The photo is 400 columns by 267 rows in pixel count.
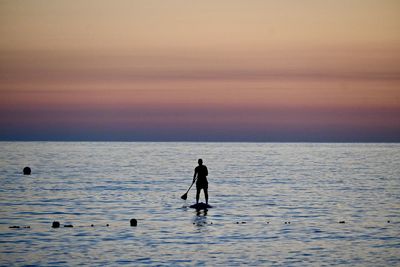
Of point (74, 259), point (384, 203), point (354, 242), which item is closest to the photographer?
point (74, 259)

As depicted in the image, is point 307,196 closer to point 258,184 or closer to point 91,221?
point 258,184

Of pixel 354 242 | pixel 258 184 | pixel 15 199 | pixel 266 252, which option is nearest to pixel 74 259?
pixel 266 252

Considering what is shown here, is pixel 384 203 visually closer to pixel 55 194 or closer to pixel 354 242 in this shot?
pixel 354 242

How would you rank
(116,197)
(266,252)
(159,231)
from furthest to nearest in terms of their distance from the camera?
(116,197)
(159,231)
(266,252)

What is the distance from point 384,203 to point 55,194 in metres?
22.2

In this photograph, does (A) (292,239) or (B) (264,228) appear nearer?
(A) (292,239)

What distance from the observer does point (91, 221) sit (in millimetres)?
31562

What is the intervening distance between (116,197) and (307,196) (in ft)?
43.5

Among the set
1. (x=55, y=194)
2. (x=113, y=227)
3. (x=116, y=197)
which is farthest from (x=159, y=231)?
(x=55, y=194)

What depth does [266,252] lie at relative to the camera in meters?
23.4

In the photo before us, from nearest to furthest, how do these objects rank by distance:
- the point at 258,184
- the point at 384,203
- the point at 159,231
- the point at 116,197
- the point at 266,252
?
the point at 266,252 → the point at 159,231 → the point at 384,203 → the point at 116,197 → the point at 258,184

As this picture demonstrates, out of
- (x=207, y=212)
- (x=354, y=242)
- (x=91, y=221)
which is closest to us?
(x=354, y=242)

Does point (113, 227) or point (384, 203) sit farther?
point (384, 203)

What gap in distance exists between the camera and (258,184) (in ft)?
193
